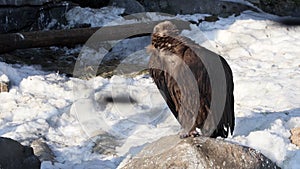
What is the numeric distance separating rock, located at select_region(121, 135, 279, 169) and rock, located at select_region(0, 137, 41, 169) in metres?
0.90

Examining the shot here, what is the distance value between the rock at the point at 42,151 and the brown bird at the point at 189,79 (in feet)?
4.72

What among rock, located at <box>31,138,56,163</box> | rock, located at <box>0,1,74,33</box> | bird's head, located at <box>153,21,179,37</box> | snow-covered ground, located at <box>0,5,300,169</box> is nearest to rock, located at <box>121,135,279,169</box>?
bird's head, located at <box>153,21,179,37</box>

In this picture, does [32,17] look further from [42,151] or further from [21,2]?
[42,151]

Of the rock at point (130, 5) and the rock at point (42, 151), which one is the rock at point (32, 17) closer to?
the rock at point (130, 5)

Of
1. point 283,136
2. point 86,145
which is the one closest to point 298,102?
point 283,136

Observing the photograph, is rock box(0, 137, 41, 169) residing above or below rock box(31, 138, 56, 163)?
above

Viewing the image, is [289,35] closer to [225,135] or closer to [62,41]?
[62,41]

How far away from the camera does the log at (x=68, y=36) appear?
26.2ft

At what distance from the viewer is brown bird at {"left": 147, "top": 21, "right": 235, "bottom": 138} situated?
4.02 metres

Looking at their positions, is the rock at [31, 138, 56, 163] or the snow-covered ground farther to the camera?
the snow-covered ground

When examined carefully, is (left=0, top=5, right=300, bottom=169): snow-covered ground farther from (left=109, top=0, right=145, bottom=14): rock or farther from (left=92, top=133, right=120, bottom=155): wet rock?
(left=109, top=0, right=145, bottom=14): rock

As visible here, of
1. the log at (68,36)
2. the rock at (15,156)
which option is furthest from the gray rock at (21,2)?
the rock at (15,156)

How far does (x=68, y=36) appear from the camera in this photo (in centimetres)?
840

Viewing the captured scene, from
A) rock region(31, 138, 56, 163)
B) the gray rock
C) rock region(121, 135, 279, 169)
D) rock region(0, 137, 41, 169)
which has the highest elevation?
rock region(121, 135, 279, 169)
